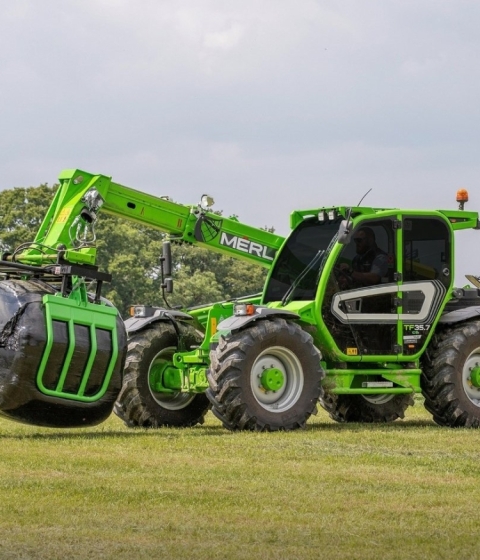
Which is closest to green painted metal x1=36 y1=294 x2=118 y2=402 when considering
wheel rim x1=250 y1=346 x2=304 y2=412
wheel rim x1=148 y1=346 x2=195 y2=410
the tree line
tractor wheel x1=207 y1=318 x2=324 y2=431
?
tractor wheel x1=207 y1=318 x2=324 y2=431

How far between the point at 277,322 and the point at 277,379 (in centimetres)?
70

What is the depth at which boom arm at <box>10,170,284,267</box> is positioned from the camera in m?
15.3

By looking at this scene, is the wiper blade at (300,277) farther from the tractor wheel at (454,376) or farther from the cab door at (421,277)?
the tractor wheel at (454,376)

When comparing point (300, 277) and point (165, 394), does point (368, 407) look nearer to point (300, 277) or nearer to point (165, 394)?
point (300, 277)

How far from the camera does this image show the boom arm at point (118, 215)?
15.3 meters

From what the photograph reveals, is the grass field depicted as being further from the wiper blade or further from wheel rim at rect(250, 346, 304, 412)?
the wiper blade

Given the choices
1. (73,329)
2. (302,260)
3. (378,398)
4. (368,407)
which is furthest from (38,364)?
(378,398)

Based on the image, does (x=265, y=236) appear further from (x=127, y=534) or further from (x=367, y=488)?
(x=127, y=534)

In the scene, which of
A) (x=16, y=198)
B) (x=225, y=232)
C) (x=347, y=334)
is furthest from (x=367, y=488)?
(x=16, y=198)

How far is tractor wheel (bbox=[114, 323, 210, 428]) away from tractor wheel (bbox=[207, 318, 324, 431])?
144 cm

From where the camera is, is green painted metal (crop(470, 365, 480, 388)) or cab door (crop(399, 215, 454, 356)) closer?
cab door (crop(399, 215, 454, 356))

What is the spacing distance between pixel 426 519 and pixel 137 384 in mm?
7989

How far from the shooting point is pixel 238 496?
10.0 meters

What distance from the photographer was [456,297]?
18.0 meters
